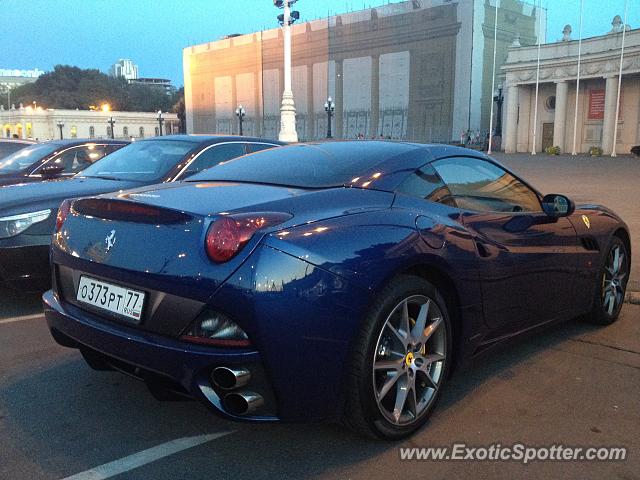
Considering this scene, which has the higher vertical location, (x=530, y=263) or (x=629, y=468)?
(x=530, y=263)

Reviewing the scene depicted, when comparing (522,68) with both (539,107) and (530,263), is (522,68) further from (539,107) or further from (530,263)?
(530,263)

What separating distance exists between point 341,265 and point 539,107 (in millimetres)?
57068

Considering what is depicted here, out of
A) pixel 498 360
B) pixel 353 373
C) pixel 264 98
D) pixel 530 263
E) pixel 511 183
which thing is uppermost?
pixel 264 98

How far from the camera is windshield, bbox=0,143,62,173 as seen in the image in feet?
26.4

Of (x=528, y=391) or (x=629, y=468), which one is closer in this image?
(x=629, y=468)

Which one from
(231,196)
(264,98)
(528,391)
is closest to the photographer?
(231,196)

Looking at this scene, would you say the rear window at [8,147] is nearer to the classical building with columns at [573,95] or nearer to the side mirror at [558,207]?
the side mirror at [558,207]

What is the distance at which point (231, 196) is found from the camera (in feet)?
9.34

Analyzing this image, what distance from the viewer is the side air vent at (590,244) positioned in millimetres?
4137

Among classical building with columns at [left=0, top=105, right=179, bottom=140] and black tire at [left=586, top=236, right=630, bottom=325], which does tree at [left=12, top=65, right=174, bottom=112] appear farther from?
black tire at [left=586, top=236, right=630, bottom=325]

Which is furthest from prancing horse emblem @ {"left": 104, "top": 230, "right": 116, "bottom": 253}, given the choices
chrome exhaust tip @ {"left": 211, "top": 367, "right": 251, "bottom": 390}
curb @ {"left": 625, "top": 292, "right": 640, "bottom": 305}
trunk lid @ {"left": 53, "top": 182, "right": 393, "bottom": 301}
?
curb @ {"left": 625, "top": 292, "right": 640, "bottom": 305}

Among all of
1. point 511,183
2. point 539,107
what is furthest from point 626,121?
point 511,183

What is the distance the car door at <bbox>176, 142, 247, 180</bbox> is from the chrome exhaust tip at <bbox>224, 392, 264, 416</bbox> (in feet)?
12.1

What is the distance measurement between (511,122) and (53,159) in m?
51.5
